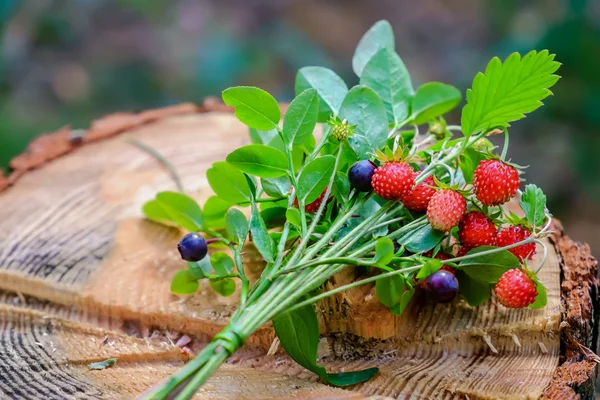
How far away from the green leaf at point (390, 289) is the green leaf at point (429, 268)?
0.09 feet

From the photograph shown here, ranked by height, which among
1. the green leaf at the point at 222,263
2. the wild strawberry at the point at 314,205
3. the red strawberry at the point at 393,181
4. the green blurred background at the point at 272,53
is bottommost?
the green leaf at the point at 222,263

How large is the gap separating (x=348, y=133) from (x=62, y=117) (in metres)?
1.92

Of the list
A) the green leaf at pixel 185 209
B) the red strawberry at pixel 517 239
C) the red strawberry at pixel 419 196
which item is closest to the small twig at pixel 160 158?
the green leaf at pixel 185 209

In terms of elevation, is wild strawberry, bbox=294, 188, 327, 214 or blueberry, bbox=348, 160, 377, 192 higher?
blueberry, bbox=348, 160, 377, 192

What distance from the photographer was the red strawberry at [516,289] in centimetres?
80

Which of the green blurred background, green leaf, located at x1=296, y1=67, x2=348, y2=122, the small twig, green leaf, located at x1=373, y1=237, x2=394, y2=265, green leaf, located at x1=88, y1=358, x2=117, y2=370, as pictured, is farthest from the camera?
the green blurred background

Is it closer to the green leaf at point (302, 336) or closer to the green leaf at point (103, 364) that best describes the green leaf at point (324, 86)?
the green leaf at point (302, 336)

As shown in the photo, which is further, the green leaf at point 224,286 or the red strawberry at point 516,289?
the green leaf at point 224,286

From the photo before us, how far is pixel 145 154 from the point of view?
4.42ft

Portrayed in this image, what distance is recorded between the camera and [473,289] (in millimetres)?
913

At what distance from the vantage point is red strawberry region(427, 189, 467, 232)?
81 cm

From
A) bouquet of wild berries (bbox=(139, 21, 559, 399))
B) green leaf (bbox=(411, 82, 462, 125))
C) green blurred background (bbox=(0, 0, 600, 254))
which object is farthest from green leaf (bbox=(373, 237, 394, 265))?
green blurred background (bbox=(0, 0, 600, 254))

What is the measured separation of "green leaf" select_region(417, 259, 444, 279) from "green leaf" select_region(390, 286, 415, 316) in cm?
3

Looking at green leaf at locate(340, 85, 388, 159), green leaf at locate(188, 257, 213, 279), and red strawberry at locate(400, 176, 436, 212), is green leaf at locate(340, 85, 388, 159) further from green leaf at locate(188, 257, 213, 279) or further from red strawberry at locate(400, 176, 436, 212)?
green leaf at locate(188, 257, 213, 279)
